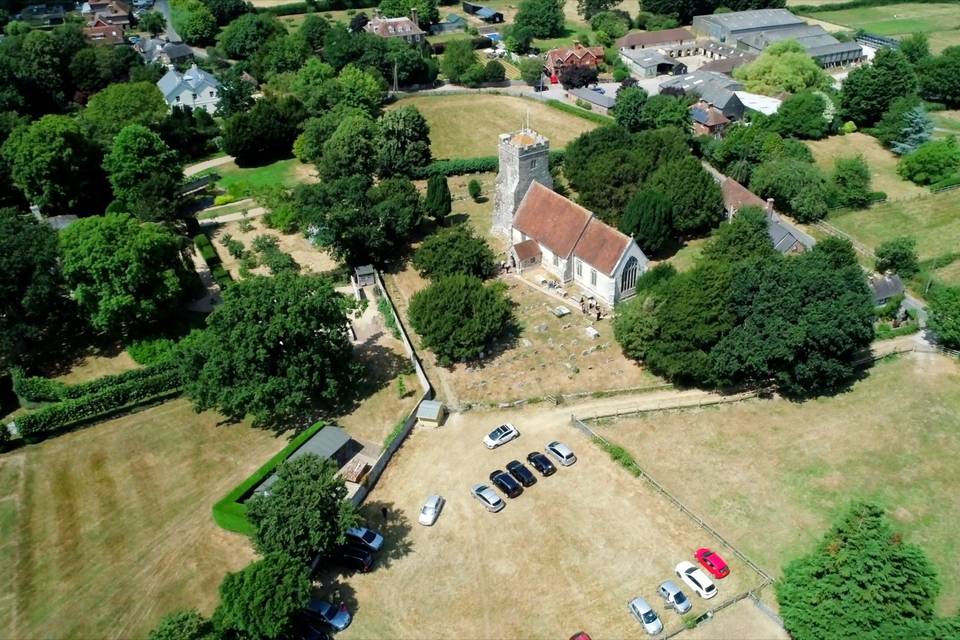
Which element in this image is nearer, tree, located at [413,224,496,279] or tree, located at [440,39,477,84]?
tree, located at [413,224,496,279]

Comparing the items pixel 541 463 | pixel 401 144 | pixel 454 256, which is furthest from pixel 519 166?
pixel 541 463

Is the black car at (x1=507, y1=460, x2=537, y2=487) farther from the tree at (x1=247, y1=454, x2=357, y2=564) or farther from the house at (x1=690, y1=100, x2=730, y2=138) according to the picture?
the house at (x1=690, y1=100, x2=730, y2=138)

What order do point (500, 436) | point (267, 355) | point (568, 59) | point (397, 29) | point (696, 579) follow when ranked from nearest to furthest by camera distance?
point (696, 579) < point (267, 355) < point (500, 436) < point (568, 59) < point (397, 29)

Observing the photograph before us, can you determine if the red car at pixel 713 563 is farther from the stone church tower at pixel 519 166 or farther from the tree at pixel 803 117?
the tree at pixel 803 117

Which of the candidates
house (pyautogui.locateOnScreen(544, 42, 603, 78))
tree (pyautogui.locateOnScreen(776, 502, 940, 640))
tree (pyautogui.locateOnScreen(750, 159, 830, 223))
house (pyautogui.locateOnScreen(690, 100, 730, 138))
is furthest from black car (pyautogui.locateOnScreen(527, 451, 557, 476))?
house (pyautogui.locateOnScreen(544, 42, 603, 78))

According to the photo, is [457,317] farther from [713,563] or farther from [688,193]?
[688,193]

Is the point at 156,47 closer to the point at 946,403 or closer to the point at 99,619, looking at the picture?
the point at 99,619

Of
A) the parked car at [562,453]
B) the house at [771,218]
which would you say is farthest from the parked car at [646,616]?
the house at [771,218]
